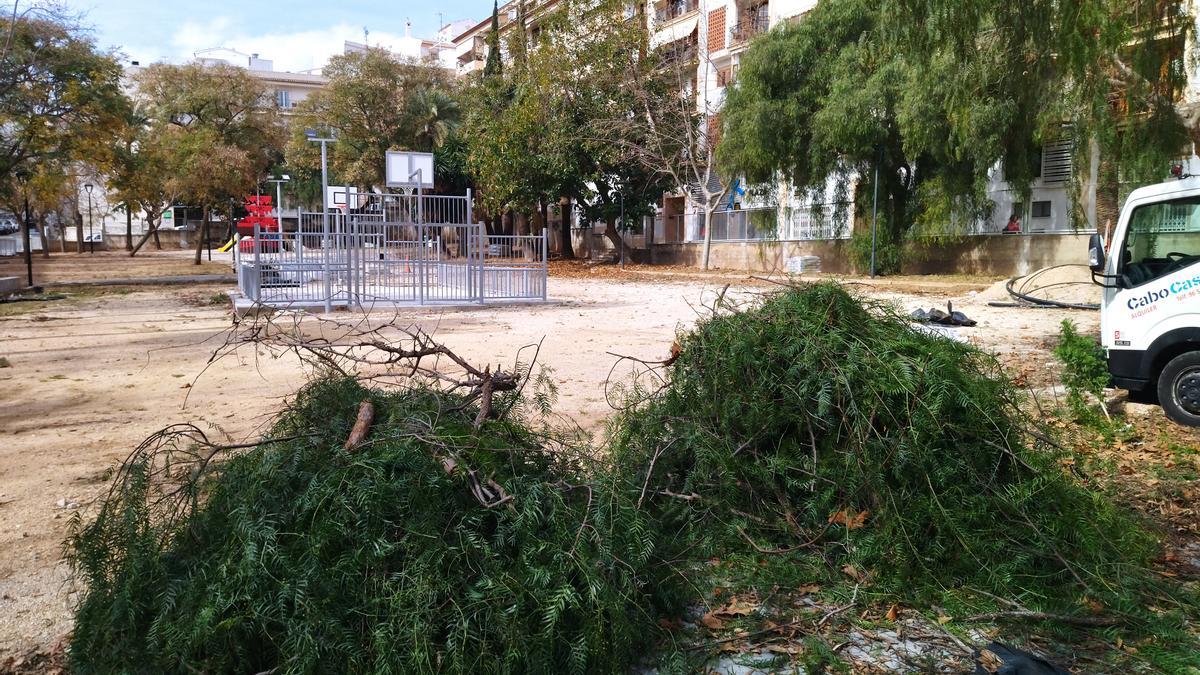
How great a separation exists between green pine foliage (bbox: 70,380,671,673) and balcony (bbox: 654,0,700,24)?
41.7 m

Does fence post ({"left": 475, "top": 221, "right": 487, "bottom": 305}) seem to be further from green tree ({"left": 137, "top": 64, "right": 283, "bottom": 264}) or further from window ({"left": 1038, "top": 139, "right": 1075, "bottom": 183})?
green tree ({"left": 137, "top": 64, "right": 283, "bottom": 264})

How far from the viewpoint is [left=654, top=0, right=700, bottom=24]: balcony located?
4238cm

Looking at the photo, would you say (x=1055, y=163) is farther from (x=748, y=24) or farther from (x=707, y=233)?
(x=748, y=24)

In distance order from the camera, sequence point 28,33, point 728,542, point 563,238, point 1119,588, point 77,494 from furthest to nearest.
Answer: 1. point 563,238
2. point 28,33
3. point 77,494
4. point 728,542
5. point 1119,588

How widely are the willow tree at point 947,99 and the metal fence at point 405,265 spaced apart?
8.76 metres

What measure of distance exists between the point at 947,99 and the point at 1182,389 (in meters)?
6.41

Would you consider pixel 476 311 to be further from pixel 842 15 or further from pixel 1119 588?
pixel 842 15

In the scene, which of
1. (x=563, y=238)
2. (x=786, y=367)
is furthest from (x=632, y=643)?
(x=563, y=238)

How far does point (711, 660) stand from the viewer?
10.9 ft

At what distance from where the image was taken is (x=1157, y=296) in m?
7.11

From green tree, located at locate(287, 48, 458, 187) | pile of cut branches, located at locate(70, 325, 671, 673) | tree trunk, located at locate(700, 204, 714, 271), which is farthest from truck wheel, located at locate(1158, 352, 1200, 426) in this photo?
green tree, located at locate(287, 48, 458, 187)

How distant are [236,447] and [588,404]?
4.71 metres

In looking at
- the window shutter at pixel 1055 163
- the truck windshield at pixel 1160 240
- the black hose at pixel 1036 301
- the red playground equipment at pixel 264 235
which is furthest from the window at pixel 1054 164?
the red playground equipment at pixel 264 235

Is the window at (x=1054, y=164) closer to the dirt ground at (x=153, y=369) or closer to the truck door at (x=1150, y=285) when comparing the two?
the dirt ground at (x=153, y=369)
